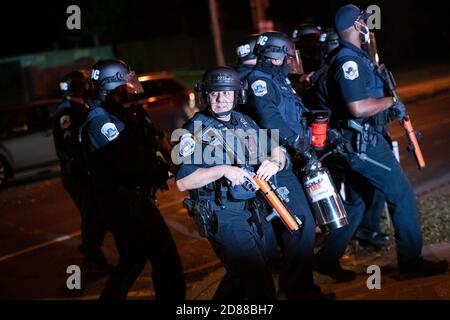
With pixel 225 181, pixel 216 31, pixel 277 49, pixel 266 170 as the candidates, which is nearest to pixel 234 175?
pixel 225 181

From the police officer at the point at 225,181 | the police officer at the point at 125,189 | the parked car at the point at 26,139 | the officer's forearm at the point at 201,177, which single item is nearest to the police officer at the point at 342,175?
the police officer at the point at 225,181

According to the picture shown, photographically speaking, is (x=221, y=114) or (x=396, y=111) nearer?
(x=221, y=114)

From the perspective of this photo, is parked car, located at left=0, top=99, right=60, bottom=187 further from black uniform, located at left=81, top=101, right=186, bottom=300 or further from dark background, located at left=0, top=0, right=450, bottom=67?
dark background, located at left=0, top=0, right=450, bottom=67

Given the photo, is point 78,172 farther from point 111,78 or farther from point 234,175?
point 234,175

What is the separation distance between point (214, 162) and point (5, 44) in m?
37.5

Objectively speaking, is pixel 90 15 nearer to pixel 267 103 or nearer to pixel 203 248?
pixel 203 248

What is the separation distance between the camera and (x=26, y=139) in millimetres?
12898

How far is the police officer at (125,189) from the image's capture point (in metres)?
4.47

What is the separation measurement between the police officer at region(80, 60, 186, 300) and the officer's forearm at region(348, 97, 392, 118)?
55.7 inches

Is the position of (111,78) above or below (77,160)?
above

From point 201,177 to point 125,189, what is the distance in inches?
32.8

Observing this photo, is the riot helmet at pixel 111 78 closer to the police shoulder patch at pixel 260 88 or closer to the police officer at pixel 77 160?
the police shoulder patch at pixel 260 88

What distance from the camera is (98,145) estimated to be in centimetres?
446
